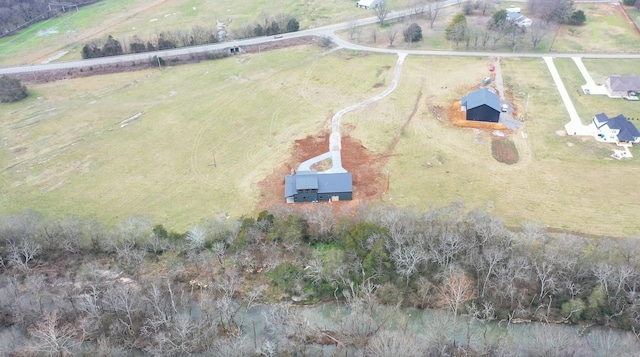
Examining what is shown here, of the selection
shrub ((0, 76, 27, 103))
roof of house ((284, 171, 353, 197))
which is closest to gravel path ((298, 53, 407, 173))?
roof of house ((284, 171, 353, 197))

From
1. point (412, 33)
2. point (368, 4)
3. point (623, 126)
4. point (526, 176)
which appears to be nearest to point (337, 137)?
point (526, 176)

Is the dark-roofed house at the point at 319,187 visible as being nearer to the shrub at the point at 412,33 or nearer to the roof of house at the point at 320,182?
the roof of house at the point at 320,182

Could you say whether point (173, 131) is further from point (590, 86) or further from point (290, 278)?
point (590, 86)

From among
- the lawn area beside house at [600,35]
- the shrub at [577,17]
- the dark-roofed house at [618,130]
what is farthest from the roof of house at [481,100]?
the shrub at [577,17]

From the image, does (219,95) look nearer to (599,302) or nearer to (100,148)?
(100,148)

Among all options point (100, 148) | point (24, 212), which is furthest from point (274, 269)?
point (100, 148)
